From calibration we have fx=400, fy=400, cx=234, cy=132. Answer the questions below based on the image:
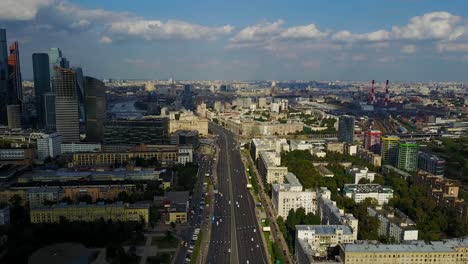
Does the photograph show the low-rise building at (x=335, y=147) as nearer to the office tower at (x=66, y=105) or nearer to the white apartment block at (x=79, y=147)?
the white apartment block at (x=79, y=147)

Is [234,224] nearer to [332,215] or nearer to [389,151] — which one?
[332,215]

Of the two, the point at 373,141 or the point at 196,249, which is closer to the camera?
the point at 196,249

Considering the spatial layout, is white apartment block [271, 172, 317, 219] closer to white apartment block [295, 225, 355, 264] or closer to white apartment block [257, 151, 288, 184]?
white apartment block [257, 151, 288, 184]

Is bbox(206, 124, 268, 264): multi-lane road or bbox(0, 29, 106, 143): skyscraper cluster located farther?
bbox(0, 29, 106, 143): skyscraper cluster

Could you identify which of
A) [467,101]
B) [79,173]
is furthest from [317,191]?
[467,101]

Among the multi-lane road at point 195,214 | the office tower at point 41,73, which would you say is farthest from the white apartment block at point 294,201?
the office tower at point 41,73

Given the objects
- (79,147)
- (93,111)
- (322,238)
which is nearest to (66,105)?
(93,111)

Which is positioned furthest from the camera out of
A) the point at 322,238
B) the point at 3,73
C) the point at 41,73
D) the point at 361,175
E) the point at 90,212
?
the point at 41,73

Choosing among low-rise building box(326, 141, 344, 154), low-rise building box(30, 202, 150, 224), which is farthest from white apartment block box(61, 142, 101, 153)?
low-rise building box(326, 141, 344, 154)
